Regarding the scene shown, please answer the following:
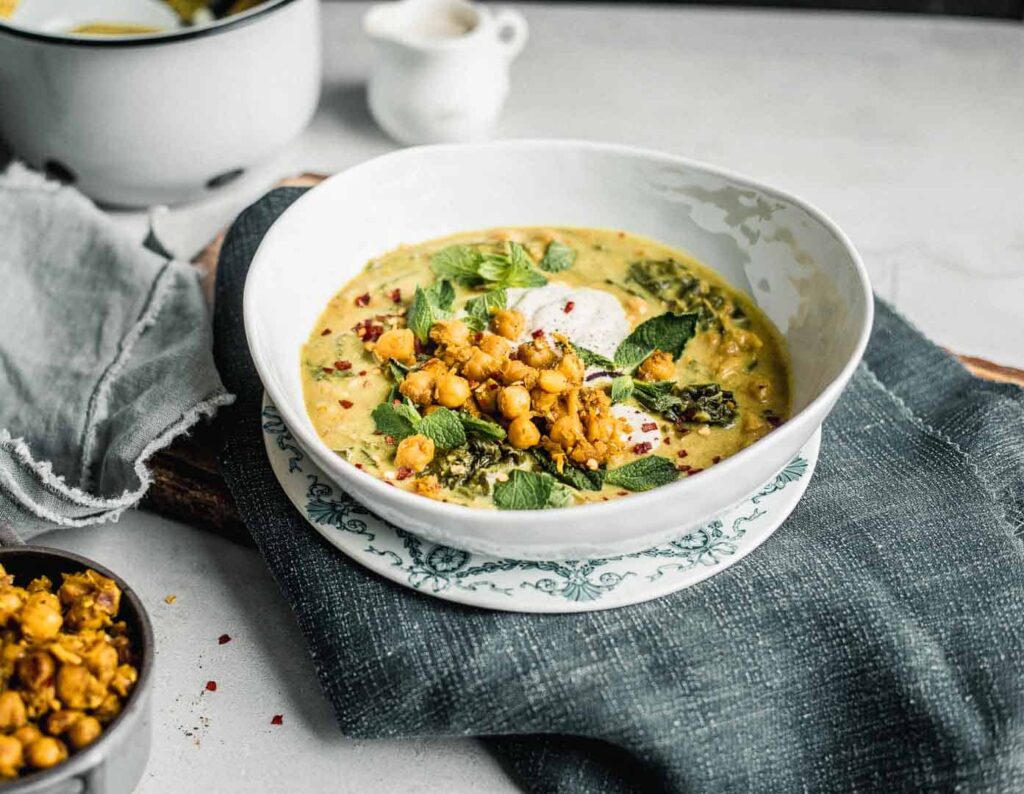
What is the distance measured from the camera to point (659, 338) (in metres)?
2.51

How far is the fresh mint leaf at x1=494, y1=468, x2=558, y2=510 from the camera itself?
6.95 feet

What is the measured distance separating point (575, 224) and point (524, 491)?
3.09 feet

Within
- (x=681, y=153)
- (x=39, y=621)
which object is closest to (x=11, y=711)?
(x=39, y=621)

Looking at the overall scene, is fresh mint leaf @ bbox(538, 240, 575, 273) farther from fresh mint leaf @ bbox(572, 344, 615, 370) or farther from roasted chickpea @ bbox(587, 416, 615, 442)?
roasted chickpea @ bbox(587, 416, 615, 442)

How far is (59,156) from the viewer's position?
3.19 m

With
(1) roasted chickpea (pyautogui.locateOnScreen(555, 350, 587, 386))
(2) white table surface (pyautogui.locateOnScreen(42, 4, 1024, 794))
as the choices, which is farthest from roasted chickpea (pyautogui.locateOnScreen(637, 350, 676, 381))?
(2) white table surface (pyautogui.locateOnScreen(42, 4, 1024, 794))

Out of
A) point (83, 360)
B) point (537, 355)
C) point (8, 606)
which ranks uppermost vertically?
point (537, 355)

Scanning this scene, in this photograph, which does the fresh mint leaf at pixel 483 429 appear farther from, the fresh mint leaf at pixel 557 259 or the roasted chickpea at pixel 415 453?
the fresh mint leaf at pixel 557 259

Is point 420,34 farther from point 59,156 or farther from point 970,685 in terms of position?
point 970,685

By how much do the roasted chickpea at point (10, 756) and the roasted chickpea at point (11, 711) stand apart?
24mm

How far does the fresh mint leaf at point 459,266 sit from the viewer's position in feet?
8.79

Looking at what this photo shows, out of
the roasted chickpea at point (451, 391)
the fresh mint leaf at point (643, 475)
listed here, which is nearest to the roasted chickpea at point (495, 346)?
the roasted chickpea at point (451, 391)

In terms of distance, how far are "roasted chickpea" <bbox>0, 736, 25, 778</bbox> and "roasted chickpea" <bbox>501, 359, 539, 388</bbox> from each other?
3.43 feet

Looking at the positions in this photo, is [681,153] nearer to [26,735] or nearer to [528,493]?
[528,493]
